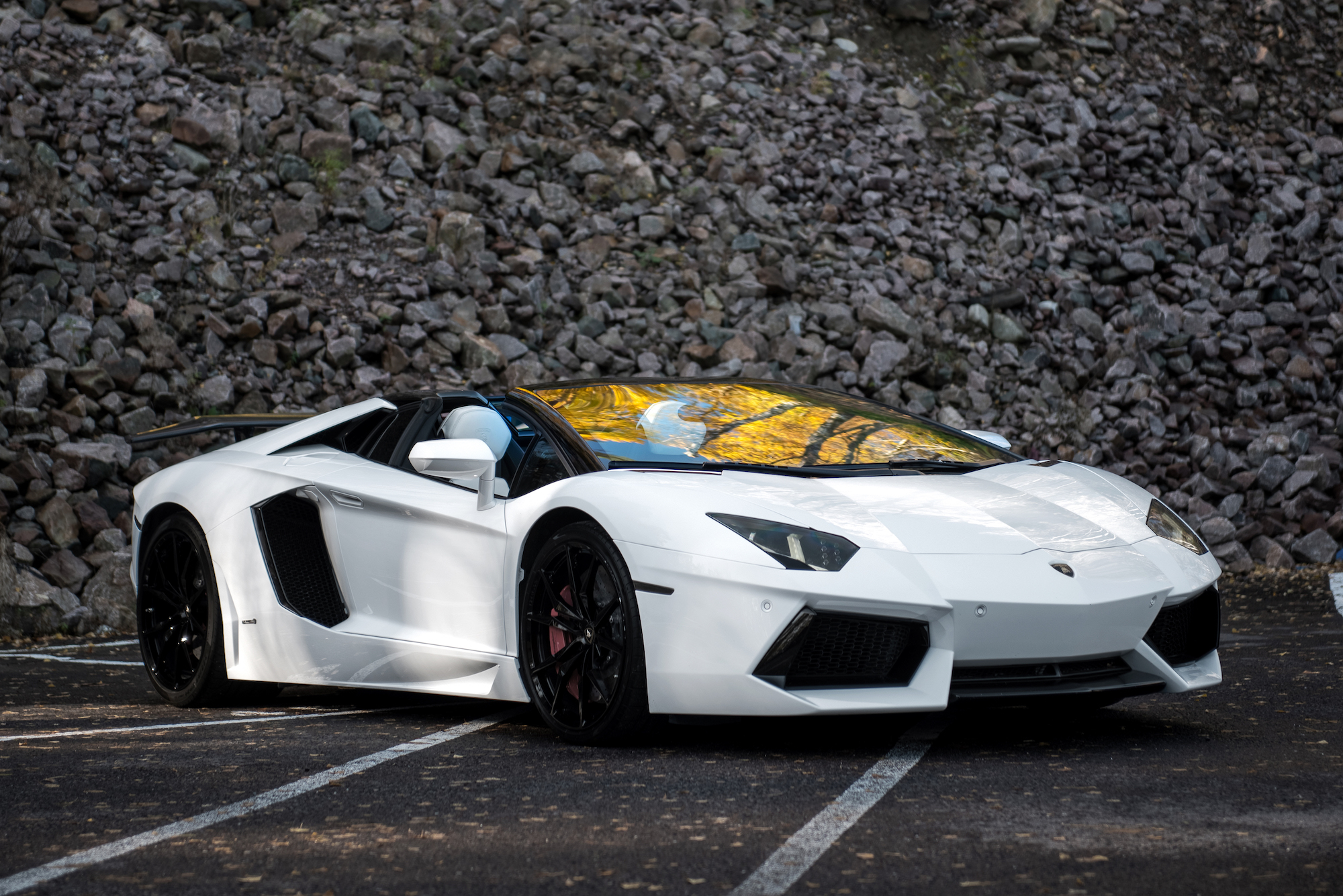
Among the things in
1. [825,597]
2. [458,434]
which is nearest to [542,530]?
[458,434]

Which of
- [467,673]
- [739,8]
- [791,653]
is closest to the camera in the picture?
[791,653]

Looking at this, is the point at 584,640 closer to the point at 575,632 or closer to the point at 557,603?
the point at 575,632

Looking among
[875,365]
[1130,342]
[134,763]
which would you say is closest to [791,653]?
[134,763]

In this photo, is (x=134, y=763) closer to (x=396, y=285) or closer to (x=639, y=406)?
(x=639, y=406)

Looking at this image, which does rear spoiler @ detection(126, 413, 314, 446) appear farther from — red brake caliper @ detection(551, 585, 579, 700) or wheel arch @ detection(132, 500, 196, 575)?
red brake caliper @ detection(551, 585, 579, 700)

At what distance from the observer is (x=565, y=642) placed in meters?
4.41

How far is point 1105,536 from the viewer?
4301 millimetres

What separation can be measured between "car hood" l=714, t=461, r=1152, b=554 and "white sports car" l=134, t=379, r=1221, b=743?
0.01 meters

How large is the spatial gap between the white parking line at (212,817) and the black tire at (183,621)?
4.69 ft

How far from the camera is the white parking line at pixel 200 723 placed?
4.72 meters

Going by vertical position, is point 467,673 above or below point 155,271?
below

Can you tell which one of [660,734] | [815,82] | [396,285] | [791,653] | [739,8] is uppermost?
[739,8]

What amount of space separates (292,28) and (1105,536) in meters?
13.0

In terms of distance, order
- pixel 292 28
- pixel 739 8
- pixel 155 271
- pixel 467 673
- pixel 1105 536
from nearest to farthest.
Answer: pixel 1105 536 → pixel 467 673 → pixel 155 271 → pixel 292 28 → pixel 739 8
